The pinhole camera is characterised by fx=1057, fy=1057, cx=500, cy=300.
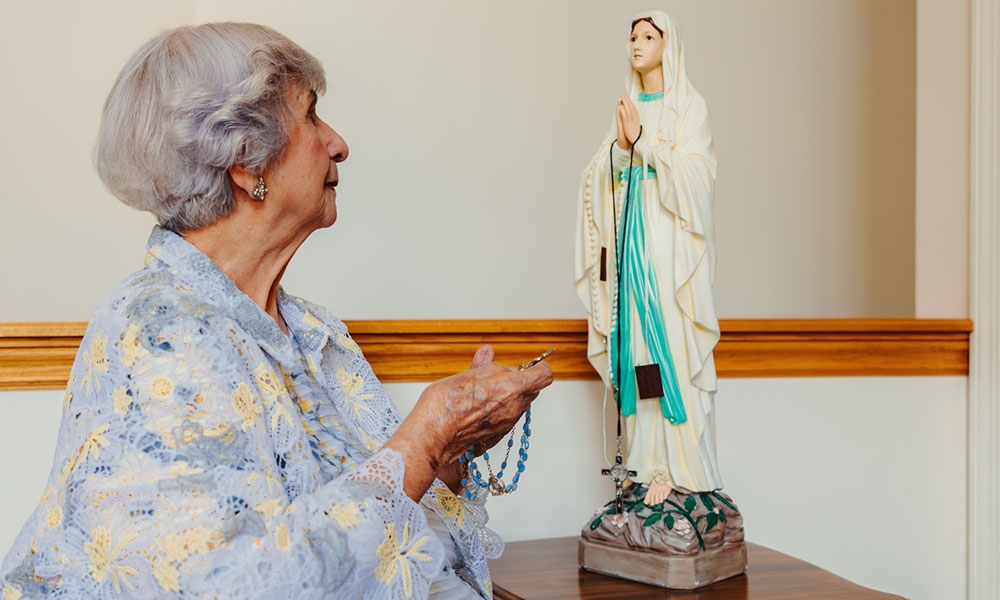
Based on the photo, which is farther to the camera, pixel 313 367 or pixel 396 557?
pixel 313 367

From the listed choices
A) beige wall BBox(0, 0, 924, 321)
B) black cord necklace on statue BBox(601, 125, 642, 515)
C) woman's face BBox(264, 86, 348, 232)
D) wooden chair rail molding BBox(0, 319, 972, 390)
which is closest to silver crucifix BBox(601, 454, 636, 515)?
black cord necklace on statue BBox(601, 125, 642, 515)

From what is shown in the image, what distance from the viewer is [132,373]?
4.28 ft

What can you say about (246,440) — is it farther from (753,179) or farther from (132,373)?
(753,179)

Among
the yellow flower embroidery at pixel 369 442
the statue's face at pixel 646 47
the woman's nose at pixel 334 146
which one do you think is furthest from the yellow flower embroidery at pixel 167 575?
the statue's face at pixel 646 47

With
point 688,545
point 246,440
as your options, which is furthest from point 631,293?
point 246,440

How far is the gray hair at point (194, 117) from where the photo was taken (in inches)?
58.0

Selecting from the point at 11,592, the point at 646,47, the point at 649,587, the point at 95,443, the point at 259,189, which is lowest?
the point at 649,587

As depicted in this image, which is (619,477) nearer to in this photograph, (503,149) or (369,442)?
(369,442)

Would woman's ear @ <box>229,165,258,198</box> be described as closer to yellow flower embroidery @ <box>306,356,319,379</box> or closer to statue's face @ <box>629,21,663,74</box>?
yellow flower embroidery @ <box>306,356,319,379</box>

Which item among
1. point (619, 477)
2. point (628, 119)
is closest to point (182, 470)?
point (619, 477)

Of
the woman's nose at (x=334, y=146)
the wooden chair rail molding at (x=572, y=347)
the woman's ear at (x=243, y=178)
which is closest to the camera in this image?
the woman's ear at (x=243, y=178)

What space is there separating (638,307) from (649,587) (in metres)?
0.50

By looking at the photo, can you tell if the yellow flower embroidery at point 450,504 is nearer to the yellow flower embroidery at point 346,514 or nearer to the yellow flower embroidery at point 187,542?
the yellow flower embroidery at point 346,514

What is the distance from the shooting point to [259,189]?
1.56 metres
